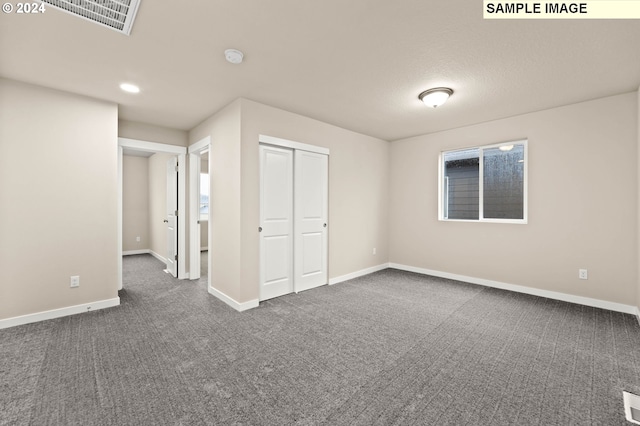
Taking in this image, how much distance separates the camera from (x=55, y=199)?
3141 mm

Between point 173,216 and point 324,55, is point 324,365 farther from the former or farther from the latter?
point 173,216

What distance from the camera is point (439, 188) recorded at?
498 cm

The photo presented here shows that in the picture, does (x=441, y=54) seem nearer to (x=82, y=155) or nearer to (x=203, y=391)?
(x=203, y=391)

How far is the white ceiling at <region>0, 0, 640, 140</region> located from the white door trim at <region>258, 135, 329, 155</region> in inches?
18.2

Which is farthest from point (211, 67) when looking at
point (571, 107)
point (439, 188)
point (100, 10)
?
point (571, 107)

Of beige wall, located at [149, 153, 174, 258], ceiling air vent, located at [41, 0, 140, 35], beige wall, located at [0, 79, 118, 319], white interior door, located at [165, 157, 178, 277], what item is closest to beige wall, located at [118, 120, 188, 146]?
white interior door, located at [165, 157, 178, 277]

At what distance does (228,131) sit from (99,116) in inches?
60.8

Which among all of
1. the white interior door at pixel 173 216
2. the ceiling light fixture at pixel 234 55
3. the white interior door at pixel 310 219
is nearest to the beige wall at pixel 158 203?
the white interior door at pixel 173 216

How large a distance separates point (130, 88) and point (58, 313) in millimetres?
2693

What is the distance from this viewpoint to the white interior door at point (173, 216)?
485 centimetres

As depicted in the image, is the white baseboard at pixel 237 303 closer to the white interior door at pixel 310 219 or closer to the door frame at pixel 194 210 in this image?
the white interior door at pixel 310 219

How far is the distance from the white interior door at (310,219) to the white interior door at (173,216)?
7.64 feet

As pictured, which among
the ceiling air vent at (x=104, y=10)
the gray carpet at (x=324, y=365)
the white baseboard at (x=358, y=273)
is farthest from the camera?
the white baseboard at (x=358, y=273)

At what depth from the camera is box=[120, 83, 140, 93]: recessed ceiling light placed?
3.01 meters
